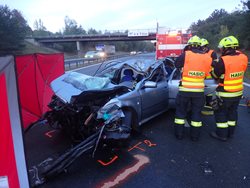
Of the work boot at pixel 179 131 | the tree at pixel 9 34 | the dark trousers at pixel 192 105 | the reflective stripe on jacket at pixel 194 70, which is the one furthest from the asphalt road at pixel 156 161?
the tree at pixel 9 34

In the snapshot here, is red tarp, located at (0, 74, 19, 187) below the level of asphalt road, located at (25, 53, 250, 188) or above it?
above

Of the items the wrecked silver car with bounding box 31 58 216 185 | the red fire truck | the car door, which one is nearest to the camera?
the wrecked silver car with bounding box 31 58 216 185

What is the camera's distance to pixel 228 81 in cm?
446

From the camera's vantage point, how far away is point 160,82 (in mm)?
5613

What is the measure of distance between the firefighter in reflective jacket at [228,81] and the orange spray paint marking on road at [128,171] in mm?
1752

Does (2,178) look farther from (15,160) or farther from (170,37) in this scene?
(170,37)

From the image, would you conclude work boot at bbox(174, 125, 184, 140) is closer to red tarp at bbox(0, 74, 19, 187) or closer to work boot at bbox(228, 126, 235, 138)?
work boot at bbox(228, 126, 235, 138)

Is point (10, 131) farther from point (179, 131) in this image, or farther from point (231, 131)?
point (231, 131)

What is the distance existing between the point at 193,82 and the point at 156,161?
1.67 metres

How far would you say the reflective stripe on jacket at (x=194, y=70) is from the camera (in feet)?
14.3

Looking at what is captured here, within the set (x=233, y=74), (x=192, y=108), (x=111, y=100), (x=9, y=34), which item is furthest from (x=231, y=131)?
(x=9, y=34)

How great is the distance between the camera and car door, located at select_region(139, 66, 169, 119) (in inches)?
189

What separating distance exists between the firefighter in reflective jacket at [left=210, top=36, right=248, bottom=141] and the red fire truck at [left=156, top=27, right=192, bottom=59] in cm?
934

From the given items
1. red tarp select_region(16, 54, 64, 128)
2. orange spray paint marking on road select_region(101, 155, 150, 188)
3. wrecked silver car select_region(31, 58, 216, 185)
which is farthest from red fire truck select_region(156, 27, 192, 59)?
orange spray paint marking on road select_region(101, 155, 150, 188)
